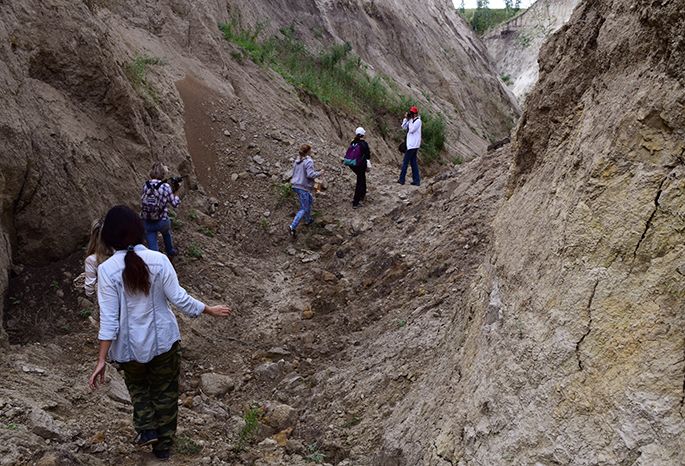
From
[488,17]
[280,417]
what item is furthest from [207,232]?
[488,17]

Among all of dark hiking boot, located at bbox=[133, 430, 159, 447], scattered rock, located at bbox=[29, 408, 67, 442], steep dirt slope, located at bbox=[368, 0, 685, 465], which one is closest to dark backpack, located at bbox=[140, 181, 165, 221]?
scattered rock, located at bbox=[29, 408, 67, 442]

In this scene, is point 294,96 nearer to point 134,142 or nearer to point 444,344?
point 134,142

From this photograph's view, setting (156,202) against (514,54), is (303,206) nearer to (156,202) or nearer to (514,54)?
(156,202)

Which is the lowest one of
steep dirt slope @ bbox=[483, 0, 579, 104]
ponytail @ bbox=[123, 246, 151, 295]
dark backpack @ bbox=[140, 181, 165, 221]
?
ponytail @ bbox=[123, 246, 151, 295]

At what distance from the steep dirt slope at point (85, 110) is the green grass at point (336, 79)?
2.90m

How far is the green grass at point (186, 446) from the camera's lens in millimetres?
4758

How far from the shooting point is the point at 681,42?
2.84 meters

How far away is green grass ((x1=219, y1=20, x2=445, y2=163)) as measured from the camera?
1714cm

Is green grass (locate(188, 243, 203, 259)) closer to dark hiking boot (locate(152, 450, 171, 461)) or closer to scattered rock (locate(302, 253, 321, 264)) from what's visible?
scattered rock (locate(302, 253, 321, 264))

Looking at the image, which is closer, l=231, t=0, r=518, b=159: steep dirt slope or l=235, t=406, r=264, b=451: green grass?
l=235, t=406, r=264, b=451: green grass

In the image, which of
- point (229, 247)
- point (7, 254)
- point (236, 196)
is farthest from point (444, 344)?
point (236, 196)

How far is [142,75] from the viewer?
35.5 feet

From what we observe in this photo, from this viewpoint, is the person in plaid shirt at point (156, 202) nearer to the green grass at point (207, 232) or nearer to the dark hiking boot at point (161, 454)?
the green grass at point (207, 232)

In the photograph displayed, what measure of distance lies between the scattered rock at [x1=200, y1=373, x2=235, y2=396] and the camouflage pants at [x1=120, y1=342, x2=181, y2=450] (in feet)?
6.16
